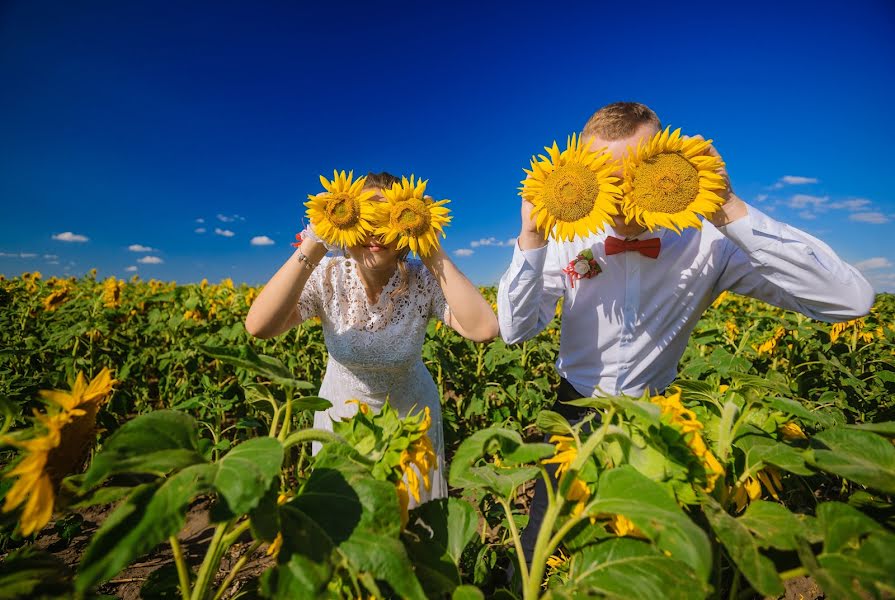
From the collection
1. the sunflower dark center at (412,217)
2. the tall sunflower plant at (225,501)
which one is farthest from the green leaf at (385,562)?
the sunflower dark center at (412,217)

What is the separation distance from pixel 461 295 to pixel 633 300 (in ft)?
2.63

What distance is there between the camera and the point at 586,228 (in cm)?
161

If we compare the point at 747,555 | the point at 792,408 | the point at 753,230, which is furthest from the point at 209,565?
the point at 753,230

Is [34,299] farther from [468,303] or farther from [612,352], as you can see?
[612,352]

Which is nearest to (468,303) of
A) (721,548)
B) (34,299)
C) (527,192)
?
(527,192)

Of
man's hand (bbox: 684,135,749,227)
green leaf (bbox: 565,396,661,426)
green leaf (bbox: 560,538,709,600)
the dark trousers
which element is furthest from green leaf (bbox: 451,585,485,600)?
man's hand (bbox: 684,135,749,227)

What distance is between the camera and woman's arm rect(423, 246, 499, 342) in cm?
196

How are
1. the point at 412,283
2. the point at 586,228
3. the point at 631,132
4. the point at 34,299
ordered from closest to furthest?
the point at 586,228 → the point at 631,132 → the point at 412,283 → the point at 34,299

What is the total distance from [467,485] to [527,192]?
1.14m

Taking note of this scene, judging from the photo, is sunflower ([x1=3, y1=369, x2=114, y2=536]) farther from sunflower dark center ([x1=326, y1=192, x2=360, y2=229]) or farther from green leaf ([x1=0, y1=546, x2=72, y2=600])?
sunflower dark center ([x1=326, y1=192, x2=360, y2=229])

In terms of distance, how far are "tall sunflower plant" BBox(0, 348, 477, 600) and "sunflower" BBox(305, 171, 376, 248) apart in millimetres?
1201

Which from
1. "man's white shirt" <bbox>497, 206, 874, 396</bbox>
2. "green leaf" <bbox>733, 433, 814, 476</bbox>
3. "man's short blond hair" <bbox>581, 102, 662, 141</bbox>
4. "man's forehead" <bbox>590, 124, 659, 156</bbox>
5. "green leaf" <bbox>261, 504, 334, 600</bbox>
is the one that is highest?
"man's short blond hair" <bbox>581, 102, 662, 141</bbox>

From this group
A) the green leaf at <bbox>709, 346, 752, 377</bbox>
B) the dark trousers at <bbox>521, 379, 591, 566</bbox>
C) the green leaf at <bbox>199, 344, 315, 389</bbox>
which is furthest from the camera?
the green leaf at <bbox>709, 346, 752, 377</bbox>

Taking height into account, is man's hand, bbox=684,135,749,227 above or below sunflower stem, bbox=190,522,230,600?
above
